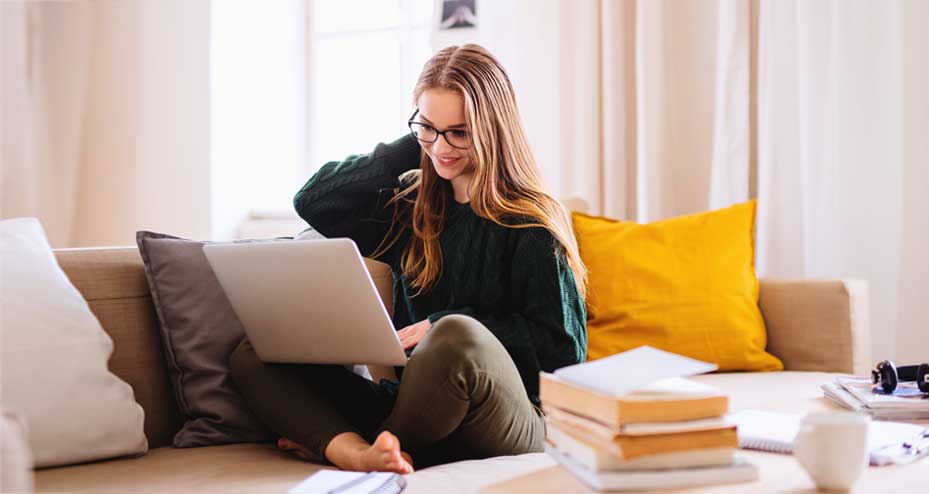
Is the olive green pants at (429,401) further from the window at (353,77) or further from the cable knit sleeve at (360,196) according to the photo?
the window at (353,77)

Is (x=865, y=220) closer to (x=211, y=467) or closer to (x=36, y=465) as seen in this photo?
(x=211, y=467)

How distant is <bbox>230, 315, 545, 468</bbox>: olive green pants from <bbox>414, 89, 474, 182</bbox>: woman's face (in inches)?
17.1

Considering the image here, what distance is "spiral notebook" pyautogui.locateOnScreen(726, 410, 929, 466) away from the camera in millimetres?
1227

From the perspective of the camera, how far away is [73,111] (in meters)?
3.42

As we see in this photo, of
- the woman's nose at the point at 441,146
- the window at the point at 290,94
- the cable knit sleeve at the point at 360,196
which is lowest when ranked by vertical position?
the cable knit sleeve at the point at 360,196

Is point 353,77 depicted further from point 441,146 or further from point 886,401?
point 886,401

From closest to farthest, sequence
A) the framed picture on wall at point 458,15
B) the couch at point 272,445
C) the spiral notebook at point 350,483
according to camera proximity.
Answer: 1. the spiral notebook at point 350,483
2. the couch at point 272,445
3. the framed picture on wall at point 458,15

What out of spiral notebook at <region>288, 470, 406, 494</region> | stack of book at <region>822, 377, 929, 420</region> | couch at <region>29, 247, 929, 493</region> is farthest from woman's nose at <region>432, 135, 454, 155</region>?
stack of book at <region>822, 377, 929, 420</region>

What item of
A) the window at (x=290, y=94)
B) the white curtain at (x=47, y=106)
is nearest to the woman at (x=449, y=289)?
the window at (x=290, y=94)

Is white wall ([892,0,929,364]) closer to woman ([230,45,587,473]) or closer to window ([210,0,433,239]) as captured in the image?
woman ([230,45,587,473])

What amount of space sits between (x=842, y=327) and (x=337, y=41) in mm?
2093

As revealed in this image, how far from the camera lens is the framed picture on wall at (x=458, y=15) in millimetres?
3049

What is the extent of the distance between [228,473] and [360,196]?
2.50ft

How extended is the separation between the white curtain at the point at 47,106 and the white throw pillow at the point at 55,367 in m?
2.01
